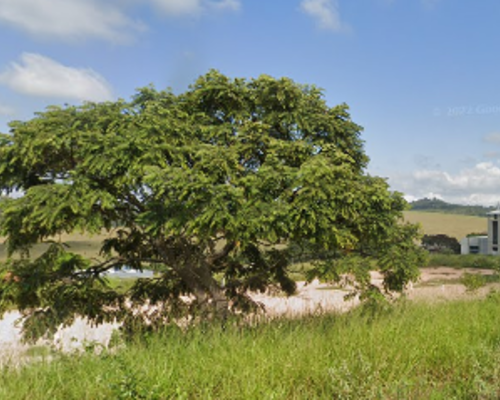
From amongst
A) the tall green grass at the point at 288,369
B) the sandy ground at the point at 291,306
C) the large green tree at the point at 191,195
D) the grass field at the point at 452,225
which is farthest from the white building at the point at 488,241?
the tall green grass at the point at 288,369

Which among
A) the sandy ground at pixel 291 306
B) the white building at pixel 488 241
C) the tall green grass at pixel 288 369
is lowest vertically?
the sandy ground at pixel 291 306

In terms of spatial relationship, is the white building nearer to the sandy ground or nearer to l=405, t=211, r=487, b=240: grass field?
the sandy ground

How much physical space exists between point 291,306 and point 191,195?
966cm

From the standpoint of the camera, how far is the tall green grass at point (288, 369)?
4.42 meters

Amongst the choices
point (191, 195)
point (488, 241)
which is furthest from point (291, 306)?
point (488, 241)

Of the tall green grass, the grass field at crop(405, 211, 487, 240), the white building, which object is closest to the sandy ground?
the tall green grass

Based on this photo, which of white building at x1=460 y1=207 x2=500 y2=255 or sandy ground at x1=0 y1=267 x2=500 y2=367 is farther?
white building at x1=460 y1=207 x2=500 y2=255

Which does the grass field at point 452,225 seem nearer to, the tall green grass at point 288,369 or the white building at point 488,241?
the white building at point 488,241

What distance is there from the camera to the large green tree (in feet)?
22.8

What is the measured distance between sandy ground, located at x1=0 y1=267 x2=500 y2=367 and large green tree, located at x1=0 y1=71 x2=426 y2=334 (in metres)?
1.14

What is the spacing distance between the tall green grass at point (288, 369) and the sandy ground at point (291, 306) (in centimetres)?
114

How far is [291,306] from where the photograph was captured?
49.9 ft

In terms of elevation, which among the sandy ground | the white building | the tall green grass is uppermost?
the white building

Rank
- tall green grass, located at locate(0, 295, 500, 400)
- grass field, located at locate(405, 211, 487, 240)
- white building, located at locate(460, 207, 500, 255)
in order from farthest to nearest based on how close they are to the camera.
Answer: grass field, located at locate(405, 211, 487, 240) < white building, located at locate(460, 207, 500, 255) < tall green grass, located at locate(0, 295, 500, 400)
